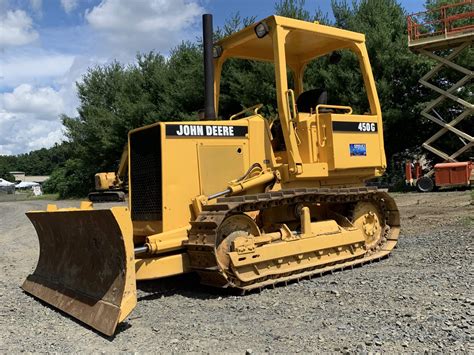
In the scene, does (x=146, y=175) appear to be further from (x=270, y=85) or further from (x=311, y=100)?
(x=270, y=85)

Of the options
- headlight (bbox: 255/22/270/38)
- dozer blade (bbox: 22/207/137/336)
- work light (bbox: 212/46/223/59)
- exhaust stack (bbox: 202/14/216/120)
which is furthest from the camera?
work light (bbox: 212/46/223/59)

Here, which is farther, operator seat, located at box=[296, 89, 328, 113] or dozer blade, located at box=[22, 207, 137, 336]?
operator seat, located at box=[296, 89, 328, 113]

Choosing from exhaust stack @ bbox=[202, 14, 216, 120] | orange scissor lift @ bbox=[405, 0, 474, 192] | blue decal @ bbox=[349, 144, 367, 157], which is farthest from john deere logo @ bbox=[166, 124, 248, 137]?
orange scissor lift @ bbox=[405, 0, 474, 192]

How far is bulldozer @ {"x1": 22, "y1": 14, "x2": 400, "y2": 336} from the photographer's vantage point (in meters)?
5.66

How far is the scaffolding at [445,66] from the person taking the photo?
68.0 ft

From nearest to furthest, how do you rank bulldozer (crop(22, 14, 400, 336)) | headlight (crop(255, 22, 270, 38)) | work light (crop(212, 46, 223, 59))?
bulldozer (crop(22, 14, 400, 336))
headlight (crop(255, 22, 270, 38))
work light (crop(212, 46, 223, 59))

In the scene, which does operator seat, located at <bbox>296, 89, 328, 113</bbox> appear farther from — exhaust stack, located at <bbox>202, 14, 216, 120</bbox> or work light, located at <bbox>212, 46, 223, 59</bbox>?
work light, located at <bbox>212, 46, 223, 59</bbox>

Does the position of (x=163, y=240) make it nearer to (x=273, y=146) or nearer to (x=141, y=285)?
(x=141, y=285)

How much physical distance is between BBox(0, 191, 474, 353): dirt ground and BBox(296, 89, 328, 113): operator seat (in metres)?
2.46

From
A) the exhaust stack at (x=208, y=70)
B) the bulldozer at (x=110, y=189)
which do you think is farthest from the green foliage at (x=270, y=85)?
the exhaust stack at (x=208, y=70)

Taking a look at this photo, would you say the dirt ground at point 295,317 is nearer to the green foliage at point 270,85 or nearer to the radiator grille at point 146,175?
the radiator grille at point 146,175

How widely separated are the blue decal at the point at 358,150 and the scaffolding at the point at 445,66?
14533 millimetres

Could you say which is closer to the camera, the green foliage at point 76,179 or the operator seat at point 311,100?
the operator seat at point 311,100

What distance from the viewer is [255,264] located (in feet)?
20.0
